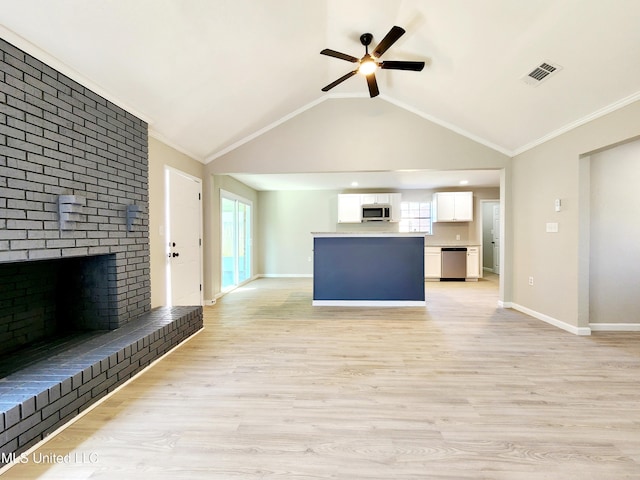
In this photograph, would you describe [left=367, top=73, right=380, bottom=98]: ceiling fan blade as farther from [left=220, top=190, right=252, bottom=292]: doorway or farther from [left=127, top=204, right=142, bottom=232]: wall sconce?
[left=220, top=190, right=252, bottom=292]: doorway

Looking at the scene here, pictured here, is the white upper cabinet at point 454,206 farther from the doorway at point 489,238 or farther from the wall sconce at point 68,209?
the wall sconce at point 68,209

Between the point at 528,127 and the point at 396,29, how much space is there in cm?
242

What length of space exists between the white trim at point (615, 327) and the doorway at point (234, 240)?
18.1 ft

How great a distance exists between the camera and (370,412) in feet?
5.95

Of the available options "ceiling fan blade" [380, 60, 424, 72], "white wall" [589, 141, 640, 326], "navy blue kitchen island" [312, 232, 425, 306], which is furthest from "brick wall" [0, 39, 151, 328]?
"white wall" [589, 141, 640, 326]

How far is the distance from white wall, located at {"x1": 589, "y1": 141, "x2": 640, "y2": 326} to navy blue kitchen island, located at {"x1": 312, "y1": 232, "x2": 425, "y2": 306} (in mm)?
1995

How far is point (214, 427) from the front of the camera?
1679 millimetres

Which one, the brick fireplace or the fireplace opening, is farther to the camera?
the fireplace opening

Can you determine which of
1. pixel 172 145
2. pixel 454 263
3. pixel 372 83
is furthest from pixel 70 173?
pixel 454 263

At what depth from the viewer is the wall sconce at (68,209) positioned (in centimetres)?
205

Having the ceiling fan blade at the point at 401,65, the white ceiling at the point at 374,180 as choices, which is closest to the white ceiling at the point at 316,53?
the ceiling fan blade at the point at 401,65

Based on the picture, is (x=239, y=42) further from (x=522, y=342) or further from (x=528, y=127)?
(x=522, y=342)

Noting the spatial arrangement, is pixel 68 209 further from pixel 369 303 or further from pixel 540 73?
pixel 540 73

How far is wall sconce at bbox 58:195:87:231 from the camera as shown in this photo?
2.05 m
